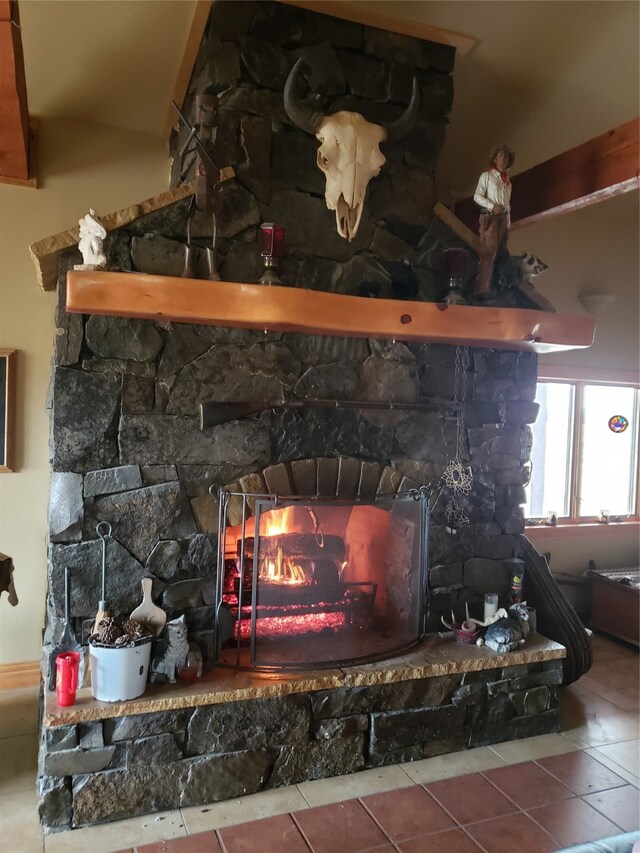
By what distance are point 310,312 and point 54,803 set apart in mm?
1869

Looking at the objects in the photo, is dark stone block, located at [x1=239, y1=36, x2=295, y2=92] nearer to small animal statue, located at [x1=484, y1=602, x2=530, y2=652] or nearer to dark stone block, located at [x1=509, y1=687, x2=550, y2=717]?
small animal statue, located at [x1=484, y1=602, x2=530, y2=652]

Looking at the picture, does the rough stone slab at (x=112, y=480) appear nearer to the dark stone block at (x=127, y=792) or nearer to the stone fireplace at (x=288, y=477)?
the stone fireplace at (x=288, y=477)

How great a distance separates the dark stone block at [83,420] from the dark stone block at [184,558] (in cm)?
39

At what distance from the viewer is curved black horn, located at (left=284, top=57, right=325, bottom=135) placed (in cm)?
221

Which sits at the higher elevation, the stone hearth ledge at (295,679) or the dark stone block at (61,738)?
the stone hearth ledge at (295,679)

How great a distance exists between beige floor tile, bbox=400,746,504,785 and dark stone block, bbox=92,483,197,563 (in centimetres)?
130

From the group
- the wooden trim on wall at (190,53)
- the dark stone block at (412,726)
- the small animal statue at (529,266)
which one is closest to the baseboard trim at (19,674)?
the dark stone block at (412,726)

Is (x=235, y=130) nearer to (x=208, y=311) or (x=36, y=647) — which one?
(x=208, y=311)

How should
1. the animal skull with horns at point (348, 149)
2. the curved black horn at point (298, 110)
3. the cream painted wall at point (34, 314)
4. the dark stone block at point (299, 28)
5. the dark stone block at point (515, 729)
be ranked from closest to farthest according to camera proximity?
the curved black horn at point (298, 110) < the animal skull with horns at point (348, 149) < the dark stone block at point (299, 28) < the dark stone block at point (515, 729) < the cream painted wall at point (34, 314)

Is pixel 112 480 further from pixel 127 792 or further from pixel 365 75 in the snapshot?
pixel 365 75

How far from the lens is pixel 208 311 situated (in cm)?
221

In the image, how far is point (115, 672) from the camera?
2131 millimetres

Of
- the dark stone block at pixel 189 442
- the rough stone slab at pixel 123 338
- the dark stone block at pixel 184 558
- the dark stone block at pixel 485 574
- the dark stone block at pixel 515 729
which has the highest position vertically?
the rough stone slab at pixel 123 338

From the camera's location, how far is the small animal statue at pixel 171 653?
229 cm
